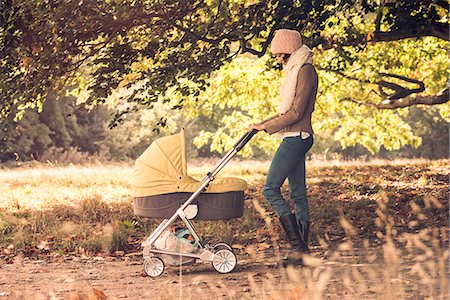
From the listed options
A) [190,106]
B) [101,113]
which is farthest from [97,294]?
[101,113]

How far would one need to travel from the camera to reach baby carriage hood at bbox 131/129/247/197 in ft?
22.5

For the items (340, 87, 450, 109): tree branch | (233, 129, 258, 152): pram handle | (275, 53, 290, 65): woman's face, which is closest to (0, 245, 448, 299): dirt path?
(233, 129, 258, 152): pram handle

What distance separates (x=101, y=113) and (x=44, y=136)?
12.6 feet

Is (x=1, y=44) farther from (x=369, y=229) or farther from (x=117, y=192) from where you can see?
(x=117, y=192)

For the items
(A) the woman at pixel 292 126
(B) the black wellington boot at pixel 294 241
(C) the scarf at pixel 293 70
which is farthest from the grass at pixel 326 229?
(C) the scarf at pixel 293 70

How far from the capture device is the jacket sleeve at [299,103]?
6.83 meters

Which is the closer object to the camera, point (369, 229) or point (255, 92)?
point (369, 229)

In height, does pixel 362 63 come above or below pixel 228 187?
above

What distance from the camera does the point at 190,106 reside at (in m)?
19.5

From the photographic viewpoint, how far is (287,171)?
22.9ft

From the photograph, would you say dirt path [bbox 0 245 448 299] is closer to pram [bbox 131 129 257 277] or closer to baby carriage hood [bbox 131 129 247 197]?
pram [bbox 131 129 257 277]

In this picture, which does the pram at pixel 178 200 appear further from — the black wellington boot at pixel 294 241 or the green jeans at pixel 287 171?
the black wellington boot at pixel 294 241

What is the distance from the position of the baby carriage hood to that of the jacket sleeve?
66 centimetres

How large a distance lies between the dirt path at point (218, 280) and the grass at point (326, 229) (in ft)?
0.08
